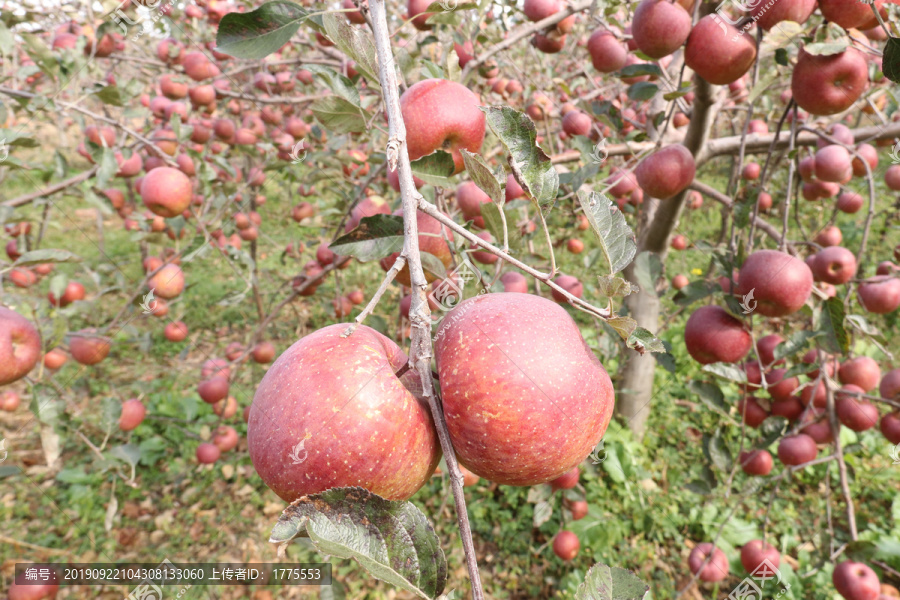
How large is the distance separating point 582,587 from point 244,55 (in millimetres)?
1065

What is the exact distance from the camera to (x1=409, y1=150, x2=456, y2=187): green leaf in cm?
99

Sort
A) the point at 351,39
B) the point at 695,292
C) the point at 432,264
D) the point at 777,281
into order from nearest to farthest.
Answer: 1. the point at 351,39
2. the point at 432,264
3. the point at 777,281
4. the point at 695,292

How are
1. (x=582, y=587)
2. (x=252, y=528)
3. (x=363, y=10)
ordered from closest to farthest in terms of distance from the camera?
(x=582, y=587) → (x=363, y=10) → (x=252, y=528)

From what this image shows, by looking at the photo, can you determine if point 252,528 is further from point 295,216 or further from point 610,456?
point 610,456

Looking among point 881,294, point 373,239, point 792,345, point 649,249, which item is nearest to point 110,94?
point 373,239

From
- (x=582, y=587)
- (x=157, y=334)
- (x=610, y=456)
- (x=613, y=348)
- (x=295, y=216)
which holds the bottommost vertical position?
(x=157, y=334)

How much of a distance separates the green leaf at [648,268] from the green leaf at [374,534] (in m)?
1.18

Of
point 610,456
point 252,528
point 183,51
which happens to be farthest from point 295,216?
point 610,456

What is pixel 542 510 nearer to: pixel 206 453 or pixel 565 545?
pixel 565 545

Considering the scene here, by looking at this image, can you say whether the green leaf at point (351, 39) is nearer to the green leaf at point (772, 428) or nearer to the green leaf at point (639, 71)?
the green leaf at point (639, 71)

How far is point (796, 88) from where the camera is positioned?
1404mm

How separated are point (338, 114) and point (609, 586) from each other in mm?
1084

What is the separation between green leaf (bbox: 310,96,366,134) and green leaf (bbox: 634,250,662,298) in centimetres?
97

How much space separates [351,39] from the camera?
2.87ft
